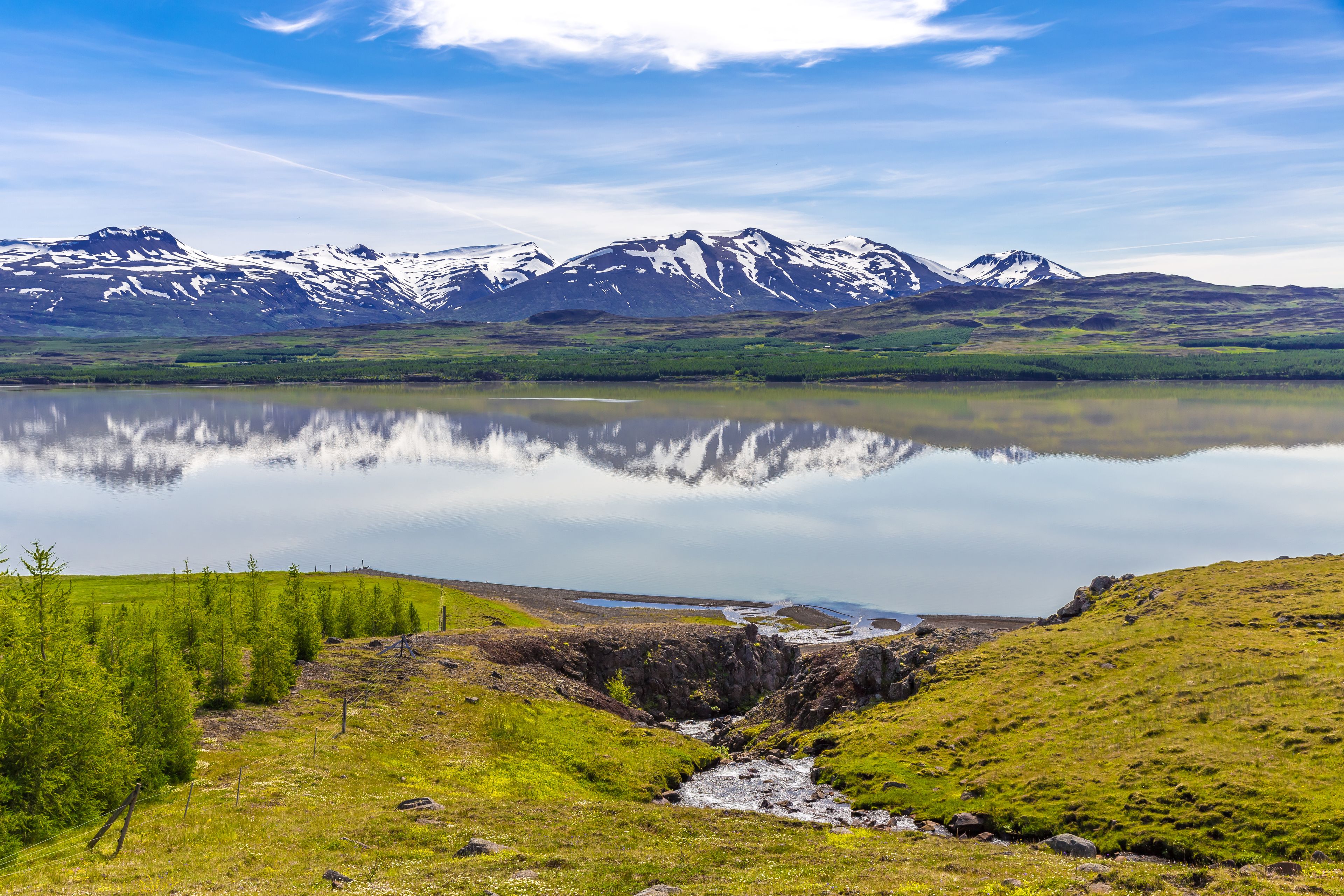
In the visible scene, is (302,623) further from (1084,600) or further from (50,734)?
(1084,600)

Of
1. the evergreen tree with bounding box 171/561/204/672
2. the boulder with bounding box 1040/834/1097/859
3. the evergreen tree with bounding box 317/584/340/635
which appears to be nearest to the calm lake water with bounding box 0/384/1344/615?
the evergreen tree with bounding box 317/584/340/635

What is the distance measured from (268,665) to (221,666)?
191cm

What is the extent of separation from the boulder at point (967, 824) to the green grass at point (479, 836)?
1.63 m

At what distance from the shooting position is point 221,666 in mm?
34125

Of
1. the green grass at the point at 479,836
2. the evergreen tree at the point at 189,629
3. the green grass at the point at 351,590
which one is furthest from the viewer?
the green grass at the point at 351,590

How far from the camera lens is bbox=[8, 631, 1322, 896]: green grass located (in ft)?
64.3

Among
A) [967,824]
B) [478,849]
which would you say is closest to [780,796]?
[967,824]

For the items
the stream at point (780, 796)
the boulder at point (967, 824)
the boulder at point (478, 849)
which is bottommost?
the stream at point (780, 796)

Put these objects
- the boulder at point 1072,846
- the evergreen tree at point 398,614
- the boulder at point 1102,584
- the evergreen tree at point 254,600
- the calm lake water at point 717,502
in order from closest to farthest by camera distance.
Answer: the boulder at point 1072,846 < the evergreen tree at point 254,600 < the boulder at point 1102,584 < the evergreen tree at point 398,614 < the calm lake water at point 717,502

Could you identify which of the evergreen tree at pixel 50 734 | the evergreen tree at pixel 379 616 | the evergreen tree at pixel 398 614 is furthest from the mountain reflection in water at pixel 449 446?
the evergreen tree at pixel 50 734

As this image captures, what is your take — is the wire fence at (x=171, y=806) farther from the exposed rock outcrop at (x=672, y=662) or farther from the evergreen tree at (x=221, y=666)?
the exposed rock outcrop at (x=672, y=662)

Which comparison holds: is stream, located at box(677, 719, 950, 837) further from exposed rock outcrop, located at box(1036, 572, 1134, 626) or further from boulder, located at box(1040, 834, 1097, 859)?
exposed rock outcrop, located at box(1036, 572, 1134, 626)

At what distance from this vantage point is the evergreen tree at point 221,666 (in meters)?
34.0

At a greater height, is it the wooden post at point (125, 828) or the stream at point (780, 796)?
the wooden post at point (125, 828)
